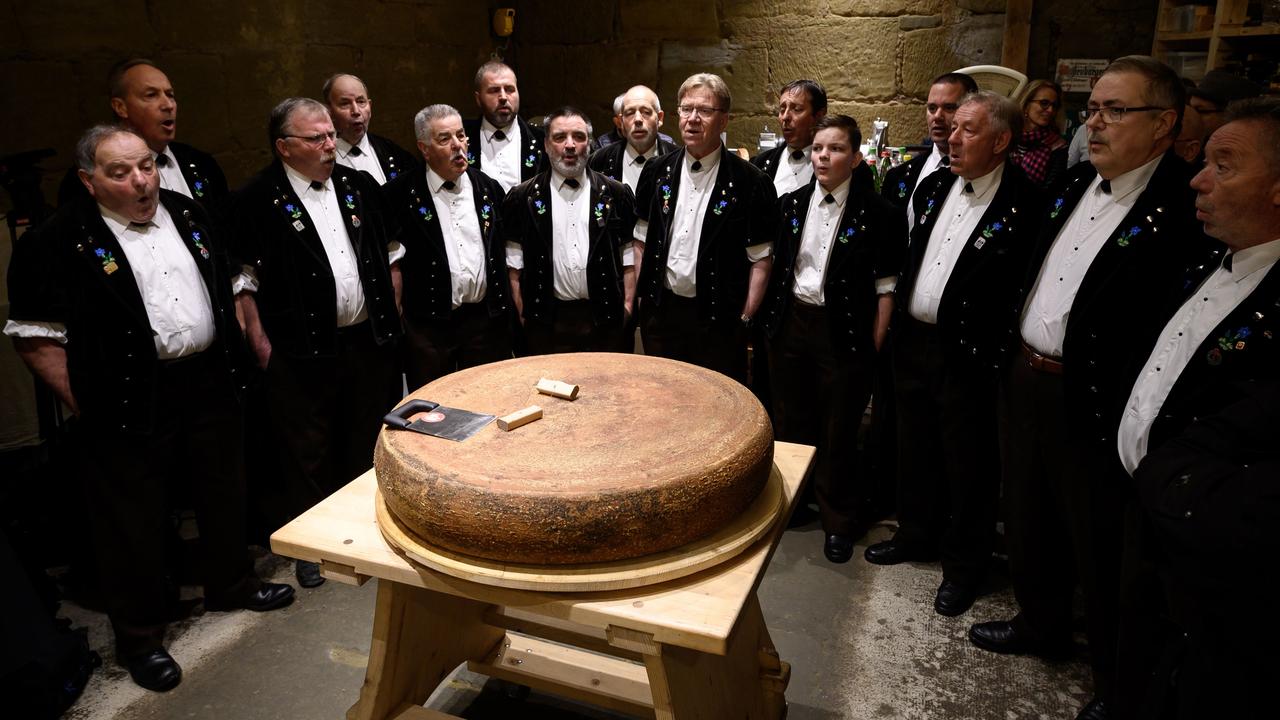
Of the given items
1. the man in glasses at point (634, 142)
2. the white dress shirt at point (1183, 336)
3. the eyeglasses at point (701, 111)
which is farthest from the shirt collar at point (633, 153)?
the white dress shirt at point (1183, 336)

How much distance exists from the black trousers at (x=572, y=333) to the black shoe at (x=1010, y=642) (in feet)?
6.32

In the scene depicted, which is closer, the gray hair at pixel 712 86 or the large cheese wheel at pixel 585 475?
the large cheese wheel at pixel 585 475

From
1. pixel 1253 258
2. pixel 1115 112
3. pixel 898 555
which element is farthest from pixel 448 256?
pixel 1253 258

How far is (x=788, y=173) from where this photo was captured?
4172mm

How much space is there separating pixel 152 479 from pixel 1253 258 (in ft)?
10.8

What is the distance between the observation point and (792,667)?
290 centimetres

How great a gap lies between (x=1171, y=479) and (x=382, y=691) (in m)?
2.02

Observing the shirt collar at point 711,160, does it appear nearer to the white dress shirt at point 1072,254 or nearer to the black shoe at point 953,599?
the white dress shirt at point 1072,254

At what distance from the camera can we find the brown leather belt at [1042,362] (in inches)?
99.7

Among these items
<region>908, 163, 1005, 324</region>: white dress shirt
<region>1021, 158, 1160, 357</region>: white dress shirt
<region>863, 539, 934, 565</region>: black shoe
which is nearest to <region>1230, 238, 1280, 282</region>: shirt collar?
<region>1021, 158, 1160, 357</region>: white dress shirt

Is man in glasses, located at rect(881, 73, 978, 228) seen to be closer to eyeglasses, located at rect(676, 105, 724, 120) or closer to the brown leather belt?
eyeglasses, located at rect(676, 105, 724, 120)

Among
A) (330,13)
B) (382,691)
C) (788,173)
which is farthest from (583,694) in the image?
(330,13)

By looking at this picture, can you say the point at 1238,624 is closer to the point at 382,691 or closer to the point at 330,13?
the point at 382,691

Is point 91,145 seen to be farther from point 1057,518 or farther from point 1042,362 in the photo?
point 1057,518
